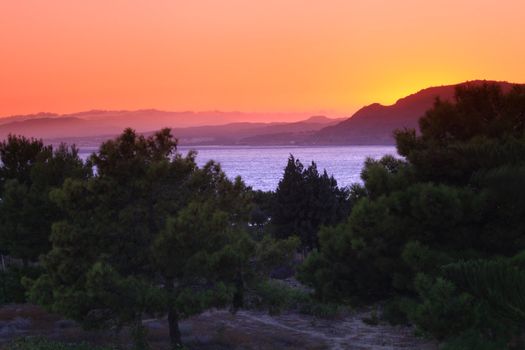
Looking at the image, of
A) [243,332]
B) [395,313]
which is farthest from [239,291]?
[395,313]

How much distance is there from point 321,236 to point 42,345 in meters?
8.60

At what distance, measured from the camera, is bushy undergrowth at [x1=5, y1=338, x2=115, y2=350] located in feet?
53.2

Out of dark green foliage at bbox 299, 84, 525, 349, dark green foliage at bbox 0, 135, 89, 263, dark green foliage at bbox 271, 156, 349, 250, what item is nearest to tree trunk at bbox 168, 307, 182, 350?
dark green foliage at bbox 299, 84, 525, 349

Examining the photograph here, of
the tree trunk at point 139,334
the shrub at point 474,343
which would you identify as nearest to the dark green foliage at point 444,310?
the shrub at point 474,343

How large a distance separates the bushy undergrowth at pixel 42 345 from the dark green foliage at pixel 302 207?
1016 inches

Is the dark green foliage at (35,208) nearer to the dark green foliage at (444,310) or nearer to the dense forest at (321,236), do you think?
the dense forest at (321,236)

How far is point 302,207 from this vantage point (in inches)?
1683

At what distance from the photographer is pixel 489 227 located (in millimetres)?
16172

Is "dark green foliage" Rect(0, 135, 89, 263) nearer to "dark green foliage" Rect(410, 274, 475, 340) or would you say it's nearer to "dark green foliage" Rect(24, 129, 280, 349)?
"dark green foliage" Rect(24, 129, 280, 349)

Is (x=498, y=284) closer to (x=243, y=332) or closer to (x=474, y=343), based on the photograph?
(x=474, y=343)

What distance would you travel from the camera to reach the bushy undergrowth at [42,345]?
16.2 metres

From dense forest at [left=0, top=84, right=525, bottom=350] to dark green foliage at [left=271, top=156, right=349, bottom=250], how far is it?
23408mm

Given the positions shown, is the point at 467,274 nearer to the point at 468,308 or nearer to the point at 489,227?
the point at 468,308

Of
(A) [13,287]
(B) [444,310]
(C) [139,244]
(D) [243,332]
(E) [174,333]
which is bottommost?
(D) [243,332]
